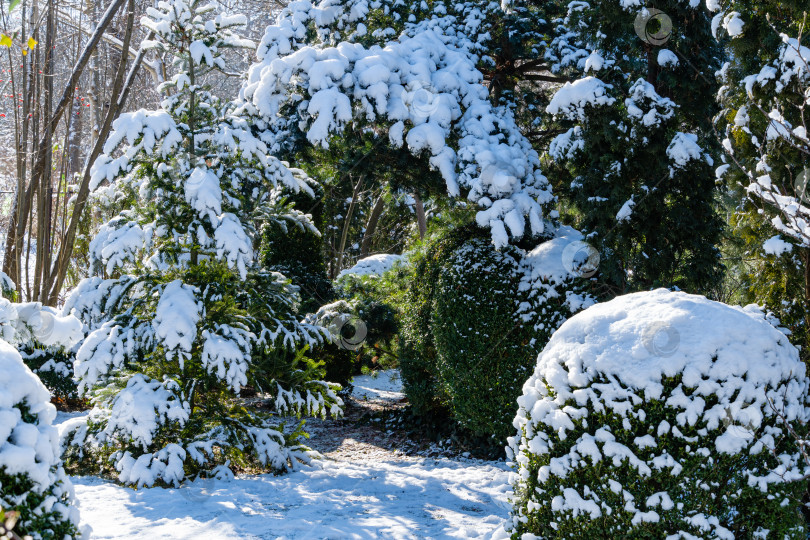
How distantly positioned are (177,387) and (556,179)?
4315mm

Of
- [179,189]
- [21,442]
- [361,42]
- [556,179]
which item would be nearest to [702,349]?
[21,442]

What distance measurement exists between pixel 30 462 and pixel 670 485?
2.37 meters

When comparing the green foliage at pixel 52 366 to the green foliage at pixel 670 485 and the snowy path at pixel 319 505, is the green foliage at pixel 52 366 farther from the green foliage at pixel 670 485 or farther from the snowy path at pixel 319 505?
the green foliage at pixel 670 485

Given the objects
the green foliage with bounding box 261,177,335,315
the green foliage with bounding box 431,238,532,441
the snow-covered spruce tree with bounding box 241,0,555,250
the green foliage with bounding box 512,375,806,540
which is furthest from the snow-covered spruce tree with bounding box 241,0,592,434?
the green foliage with bounding box 512,375,806,540

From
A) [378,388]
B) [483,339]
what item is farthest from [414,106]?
[378,388]

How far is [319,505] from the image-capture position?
4055 millimetres

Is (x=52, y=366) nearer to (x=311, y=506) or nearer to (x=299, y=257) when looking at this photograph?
(x=299, y=257)

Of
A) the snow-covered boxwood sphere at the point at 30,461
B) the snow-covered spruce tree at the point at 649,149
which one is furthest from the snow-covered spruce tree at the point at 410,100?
the snow-covered boxwood sphere at the point at 30,461

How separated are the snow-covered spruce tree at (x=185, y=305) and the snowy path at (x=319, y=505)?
263 mm

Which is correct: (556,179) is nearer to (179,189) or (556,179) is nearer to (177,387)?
(179,189)

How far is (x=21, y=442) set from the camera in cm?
204

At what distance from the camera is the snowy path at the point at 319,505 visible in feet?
11.5

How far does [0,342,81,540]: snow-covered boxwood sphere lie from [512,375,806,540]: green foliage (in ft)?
6.25

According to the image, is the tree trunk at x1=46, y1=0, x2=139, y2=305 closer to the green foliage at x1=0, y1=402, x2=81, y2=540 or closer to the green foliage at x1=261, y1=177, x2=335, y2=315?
the green foliage at x1=261, y1=177, x2=335, y2=315
